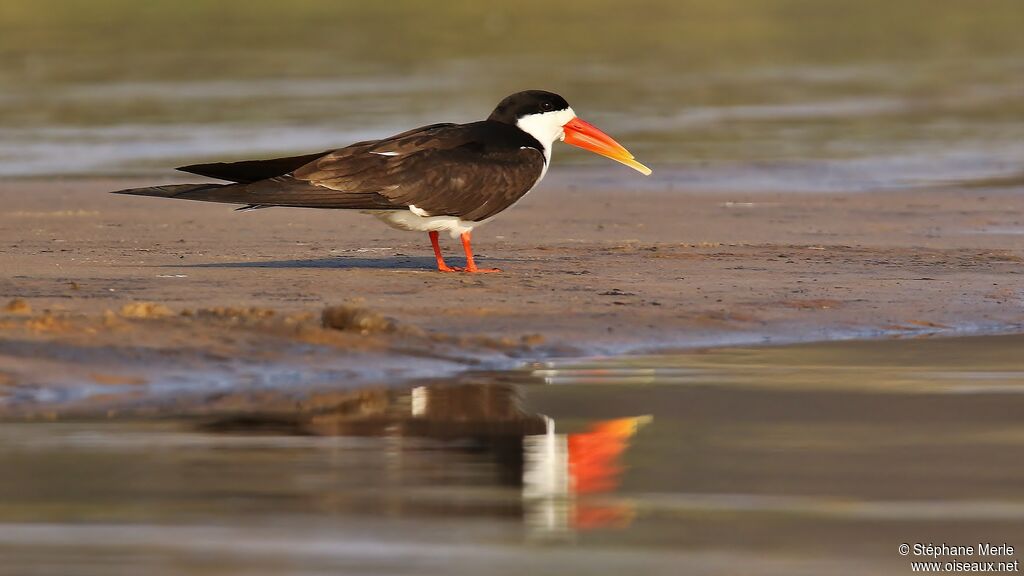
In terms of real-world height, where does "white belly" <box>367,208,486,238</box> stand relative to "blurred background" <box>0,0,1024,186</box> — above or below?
below

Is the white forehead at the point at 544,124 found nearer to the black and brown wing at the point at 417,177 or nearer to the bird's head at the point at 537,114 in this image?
the bird's head at the point at 537,114

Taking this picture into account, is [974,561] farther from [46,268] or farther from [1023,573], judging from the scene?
[46,268]

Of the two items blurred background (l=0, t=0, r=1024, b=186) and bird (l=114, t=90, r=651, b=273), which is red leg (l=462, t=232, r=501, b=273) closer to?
bird (l=114, t=90, r=651, b=273)

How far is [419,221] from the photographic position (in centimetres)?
1161

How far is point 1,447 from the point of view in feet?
23.3

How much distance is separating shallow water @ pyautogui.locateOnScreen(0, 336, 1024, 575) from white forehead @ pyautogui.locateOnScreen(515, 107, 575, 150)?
10.7ft

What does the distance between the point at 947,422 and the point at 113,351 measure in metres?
3.44

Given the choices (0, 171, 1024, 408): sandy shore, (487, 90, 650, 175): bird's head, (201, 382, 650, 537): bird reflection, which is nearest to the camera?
(201, 382, 650, 537): bird reflection

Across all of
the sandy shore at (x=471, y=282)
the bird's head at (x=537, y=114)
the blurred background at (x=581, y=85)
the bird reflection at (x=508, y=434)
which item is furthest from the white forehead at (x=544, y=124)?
the blurred background at (x=581, y=85)

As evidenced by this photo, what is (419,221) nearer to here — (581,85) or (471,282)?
(471,282)

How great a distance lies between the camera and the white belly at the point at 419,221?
37.9ft

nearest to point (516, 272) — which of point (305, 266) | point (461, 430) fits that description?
point (305, 266)

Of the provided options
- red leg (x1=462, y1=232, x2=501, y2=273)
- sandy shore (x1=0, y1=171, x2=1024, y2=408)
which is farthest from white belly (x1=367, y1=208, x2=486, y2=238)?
sandy shore (x1=0, y1=171, x2=1024, y2=408)

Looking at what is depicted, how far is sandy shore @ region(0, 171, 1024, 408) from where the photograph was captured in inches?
351
